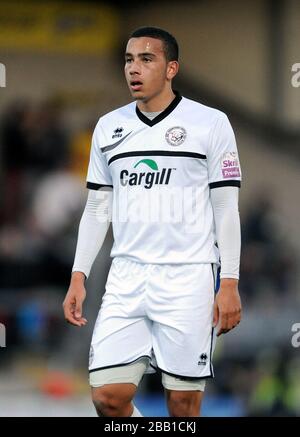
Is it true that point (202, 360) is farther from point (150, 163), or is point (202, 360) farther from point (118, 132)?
point (118, 132)

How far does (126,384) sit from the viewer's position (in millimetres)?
4938

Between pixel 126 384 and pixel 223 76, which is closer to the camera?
pixel 126 384

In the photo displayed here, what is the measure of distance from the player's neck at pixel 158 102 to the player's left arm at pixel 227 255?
47 cm

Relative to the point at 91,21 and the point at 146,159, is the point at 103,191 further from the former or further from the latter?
the point at 91,21

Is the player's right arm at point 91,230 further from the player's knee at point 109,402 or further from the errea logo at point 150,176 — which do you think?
the player's knee at point 109,402

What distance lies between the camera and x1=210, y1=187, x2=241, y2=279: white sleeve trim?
4914mm

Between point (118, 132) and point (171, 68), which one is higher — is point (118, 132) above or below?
below

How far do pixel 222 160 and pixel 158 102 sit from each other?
0.42 metres

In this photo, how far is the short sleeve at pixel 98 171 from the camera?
5195mm

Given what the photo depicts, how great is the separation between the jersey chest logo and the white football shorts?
545mm

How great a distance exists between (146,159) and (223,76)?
308 inches

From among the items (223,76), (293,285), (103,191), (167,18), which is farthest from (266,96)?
(103,191)

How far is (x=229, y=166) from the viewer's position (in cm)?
495

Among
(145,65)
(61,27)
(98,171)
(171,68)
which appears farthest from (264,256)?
(145,65)
